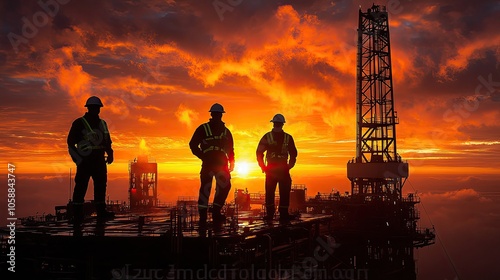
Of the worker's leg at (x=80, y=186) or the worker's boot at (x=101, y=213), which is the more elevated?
the worker's leg at (x=80, y=186)

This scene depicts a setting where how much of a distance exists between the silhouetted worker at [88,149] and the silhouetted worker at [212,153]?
266 centimetres

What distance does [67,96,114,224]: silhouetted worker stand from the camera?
14.3 meters

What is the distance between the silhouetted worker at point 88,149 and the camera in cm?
1434

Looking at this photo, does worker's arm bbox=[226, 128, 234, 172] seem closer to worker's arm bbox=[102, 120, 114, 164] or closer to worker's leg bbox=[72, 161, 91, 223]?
worker's arm bbox=[102, 120, 114, 164]

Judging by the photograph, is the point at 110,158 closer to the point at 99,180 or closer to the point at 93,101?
the point at 99,180

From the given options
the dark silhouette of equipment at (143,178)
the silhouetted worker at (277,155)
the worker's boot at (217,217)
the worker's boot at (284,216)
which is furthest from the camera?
the dark silhouette of equipment at (143,178)

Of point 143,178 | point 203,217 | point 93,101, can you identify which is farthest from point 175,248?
point 143,178

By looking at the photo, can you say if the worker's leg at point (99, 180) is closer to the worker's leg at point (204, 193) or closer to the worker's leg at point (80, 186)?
the worker's leg at point (80, 186)

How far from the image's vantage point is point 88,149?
1455cm

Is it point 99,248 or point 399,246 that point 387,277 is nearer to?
point 399,246

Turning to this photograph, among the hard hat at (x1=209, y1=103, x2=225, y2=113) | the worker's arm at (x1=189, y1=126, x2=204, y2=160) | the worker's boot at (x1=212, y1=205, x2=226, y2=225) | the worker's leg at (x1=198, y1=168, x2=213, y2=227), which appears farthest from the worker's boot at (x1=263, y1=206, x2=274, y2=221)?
the hard hat at (x1=209, y1=103, x2=225, y2=113)

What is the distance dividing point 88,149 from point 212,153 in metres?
3.49

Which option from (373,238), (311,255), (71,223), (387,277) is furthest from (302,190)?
(71,223)

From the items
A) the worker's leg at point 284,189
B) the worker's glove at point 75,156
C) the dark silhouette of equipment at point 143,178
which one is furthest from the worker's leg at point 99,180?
the dark silhouette of equipment at point 143,178
